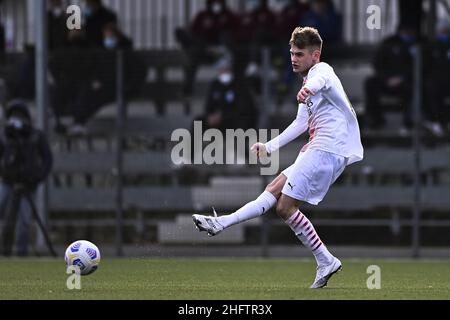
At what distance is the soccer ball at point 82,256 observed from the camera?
11.7 metres

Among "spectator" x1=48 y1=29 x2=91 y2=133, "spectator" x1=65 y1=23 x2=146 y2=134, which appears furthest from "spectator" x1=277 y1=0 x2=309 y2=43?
"spectator" x1=48 y1=29 x2=91 y2=133

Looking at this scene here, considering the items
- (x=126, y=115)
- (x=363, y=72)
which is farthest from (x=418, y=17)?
(x=126, y=115)

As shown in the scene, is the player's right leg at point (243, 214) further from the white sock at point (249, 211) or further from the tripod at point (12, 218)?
the tripod at point (12, 218)

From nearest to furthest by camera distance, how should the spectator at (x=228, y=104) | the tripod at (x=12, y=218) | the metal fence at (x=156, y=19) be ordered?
the tripod at (x=12, y=218)
the spectator at (x=228, y=104)
the metal fence at (x=156, y=19)

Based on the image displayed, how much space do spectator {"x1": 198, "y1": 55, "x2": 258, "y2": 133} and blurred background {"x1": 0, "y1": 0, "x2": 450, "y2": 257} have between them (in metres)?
0.02

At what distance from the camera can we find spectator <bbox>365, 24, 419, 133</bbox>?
19.2 m

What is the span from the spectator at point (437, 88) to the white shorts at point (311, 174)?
8451 mm

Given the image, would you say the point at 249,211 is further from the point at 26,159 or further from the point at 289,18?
the point at 289,18

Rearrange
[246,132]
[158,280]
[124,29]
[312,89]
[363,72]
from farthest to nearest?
[124,29]
[363,72]
[246,132]
[158,280]
[312,89]

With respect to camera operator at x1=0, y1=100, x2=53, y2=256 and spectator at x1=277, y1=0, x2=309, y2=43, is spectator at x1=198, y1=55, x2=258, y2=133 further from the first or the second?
camera operator at x1=0, y1=100, x2=53, y2=256

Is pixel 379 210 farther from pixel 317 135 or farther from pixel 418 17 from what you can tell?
pixel 317 135

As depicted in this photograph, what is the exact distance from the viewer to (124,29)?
24594 millimetres

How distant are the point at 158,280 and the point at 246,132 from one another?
710 cm

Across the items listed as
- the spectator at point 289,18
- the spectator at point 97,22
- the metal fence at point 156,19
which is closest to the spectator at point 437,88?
the spectator at point 289,18
